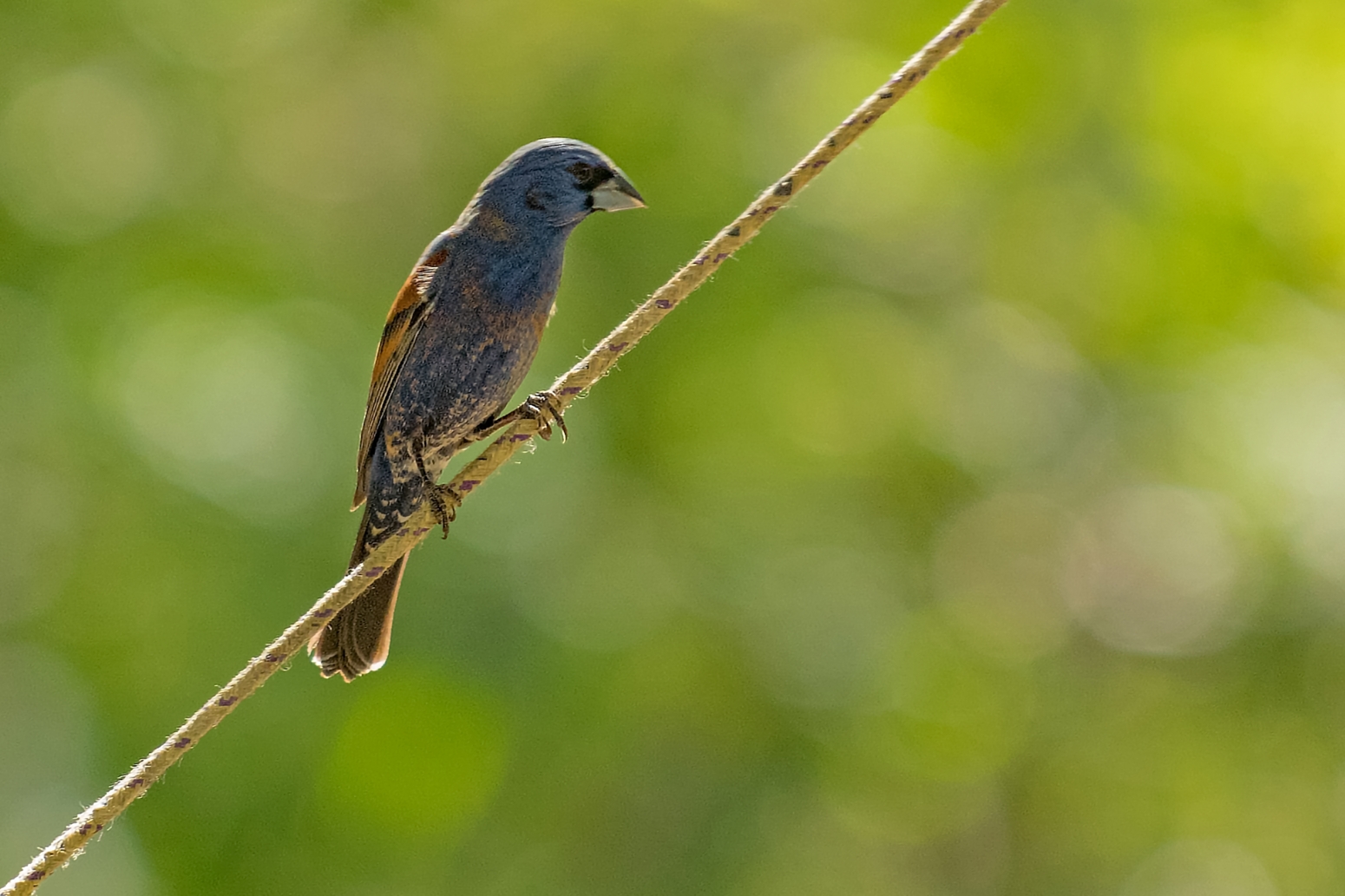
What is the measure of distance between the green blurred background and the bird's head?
3.44 m

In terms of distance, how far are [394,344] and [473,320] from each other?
25cm

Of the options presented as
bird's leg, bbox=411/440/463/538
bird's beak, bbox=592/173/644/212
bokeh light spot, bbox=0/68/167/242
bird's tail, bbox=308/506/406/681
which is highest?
bird's beak, bbox=592/173/644/212

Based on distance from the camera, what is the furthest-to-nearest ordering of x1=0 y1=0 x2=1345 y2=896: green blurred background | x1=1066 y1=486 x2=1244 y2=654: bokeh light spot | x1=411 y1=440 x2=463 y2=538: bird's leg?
x1=1066 y1=486 x2=1244 y2=654: bokeh light spot → x1=0 y1=0 x2=1345 y2=896: green blurred background → x1=411 y1=440 x2=463 y2=538: bird's leg

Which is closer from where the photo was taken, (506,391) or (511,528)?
(506,391)

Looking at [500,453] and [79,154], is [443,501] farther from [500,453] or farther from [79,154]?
[79,154]

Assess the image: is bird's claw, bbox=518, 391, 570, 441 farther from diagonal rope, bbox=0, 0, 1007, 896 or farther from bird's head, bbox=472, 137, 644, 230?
bird's head, bbox=472, 137, 644, 230

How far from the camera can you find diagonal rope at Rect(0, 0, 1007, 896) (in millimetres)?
1602

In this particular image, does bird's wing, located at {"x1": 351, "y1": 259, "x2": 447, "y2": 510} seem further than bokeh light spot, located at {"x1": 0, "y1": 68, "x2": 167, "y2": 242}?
No

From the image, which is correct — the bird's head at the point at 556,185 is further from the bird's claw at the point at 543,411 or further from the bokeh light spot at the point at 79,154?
the bokeh light spot at the point at 79,154

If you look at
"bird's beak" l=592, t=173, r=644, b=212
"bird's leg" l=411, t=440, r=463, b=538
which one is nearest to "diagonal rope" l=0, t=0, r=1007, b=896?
"bird's leg" l=411, t=440, r=463, b=538

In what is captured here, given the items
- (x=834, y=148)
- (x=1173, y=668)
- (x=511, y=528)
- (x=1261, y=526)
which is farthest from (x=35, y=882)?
(x=1173, y=668)

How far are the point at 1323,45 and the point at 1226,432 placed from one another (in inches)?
85.9

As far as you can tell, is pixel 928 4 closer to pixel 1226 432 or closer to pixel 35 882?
pixel 1226 432

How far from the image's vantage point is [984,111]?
7.00 metres
